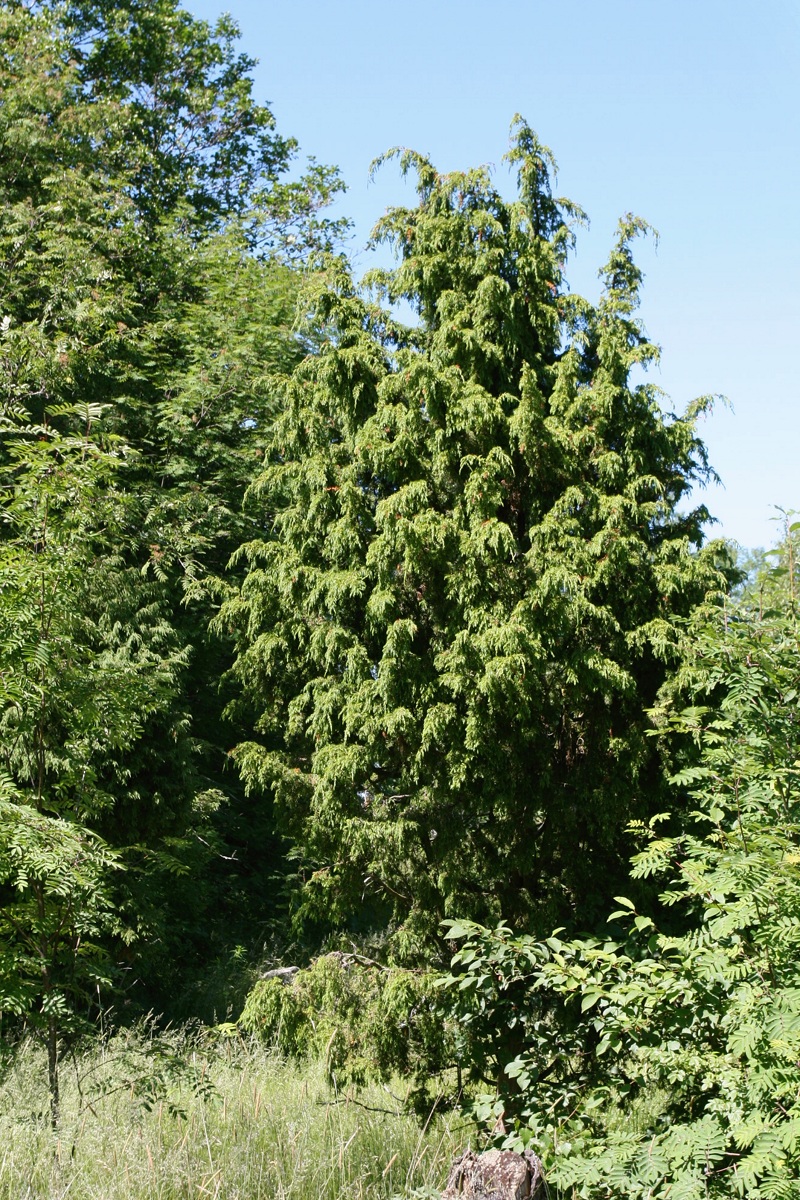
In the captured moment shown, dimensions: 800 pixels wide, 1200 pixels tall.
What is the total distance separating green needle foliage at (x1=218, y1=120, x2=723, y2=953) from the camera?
6473 mm

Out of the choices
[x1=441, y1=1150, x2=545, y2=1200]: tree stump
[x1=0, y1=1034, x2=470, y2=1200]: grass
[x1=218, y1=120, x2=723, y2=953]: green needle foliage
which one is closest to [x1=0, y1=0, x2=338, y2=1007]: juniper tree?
[x1=218, y1=120, x2=723, y2=953]: green needle foliage

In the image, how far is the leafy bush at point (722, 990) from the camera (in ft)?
10.0

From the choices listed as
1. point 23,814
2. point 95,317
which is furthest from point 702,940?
point 95,317

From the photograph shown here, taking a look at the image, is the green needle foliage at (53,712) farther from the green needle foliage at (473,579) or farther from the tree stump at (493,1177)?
the green needle foliage at (473,579)

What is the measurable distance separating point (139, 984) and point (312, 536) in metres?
6.20

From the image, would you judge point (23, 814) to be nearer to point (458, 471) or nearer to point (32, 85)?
point (458, 471)

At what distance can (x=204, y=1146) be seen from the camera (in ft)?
15.1


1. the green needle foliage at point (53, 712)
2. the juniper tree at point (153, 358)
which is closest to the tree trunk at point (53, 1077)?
the green needle foliage at point (53, 712)

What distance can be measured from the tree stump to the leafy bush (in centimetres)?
26

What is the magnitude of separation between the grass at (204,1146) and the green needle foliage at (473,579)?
156cm

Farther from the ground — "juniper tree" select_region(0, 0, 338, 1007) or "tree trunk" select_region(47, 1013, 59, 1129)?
"juniper tree" select_region(0, 0, 338, 1007)

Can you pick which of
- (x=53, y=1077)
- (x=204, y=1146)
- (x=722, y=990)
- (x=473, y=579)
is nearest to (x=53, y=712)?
(x=53, y=1077)

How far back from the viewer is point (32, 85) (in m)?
13.5

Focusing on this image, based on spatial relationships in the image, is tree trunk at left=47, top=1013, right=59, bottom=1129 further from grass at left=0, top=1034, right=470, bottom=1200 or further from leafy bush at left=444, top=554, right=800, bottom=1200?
leafy bush at left=444, top=554, right=800, bottom=1200
